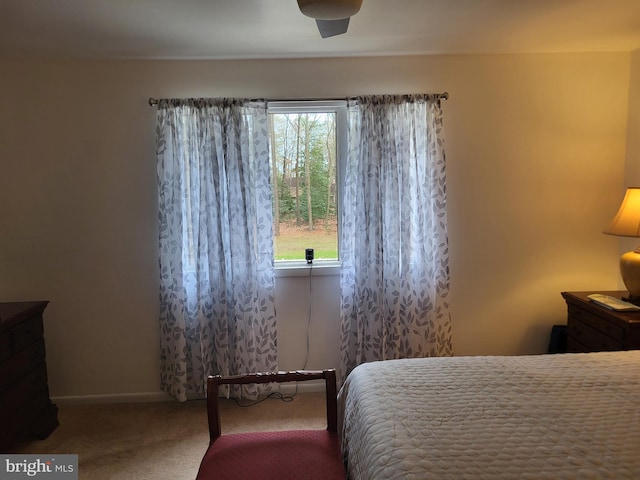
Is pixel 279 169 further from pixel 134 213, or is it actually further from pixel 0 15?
pixel 0 15

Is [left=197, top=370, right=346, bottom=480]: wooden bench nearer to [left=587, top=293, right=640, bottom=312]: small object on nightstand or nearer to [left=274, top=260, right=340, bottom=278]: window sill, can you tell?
[left=274, top=260, right=340, bottom=278]: window sill

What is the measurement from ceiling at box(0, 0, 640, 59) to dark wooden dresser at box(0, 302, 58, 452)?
1588 millimetres

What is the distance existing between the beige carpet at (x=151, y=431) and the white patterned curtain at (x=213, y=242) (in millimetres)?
169

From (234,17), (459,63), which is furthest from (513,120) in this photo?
(234,17)

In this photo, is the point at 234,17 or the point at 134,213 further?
the point at 134,213

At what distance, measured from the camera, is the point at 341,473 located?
156cm

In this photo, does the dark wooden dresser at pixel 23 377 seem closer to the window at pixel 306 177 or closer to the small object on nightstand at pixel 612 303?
the window at pixel 306 177

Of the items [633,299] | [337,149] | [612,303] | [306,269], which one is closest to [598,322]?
[612,303]

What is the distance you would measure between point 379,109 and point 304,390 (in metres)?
2.06

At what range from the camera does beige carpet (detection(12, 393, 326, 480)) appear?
2314 mm

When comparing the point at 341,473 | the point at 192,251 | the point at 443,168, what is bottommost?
the point at 341,473

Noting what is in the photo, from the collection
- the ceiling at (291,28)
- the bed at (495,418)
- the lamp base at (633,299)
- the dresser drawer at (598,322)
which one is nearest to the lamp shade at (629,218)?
the lamp base at (633,299)

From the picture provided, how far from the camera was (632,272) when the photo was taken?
2.42 meters

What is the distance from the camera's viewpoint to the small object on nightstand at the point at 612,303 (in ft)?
7.67
